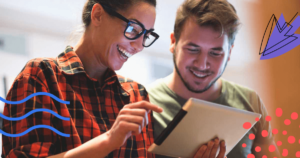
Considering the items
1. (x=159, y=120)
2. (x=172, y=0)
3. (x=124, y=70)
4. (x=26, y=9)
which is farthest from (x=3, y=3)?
(x=159, y=120)

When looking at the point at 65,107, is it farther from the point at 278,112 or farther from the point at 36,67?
the point at 278,112

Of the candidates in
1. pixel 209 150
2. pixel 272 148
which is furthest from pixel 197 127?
pixel 272 148

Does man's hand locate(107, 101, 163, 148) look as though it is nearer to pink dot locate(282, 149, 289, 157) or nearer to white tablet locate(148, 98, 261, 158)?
white tablet locate(148, 98, 261, 158)

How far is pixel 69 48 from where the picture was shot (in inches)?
41.5

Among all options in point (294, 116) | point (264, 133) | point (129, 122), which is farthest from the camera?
point (264, 133)

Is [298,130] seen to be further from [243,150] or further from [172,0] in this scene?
[172,0]

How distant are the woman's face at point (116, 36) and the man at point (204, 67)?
0.31 m

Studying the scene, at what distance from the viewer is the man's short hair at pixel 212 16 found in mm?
1265

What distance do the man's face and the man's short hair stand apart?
0.02 metres

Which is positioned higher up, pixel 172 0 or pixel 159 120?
pixel 172 0

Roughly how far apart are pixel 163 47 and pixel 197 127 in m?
1.82

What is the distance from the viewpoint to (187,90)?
4.37 feet

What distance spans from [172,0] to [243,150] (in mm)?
1287

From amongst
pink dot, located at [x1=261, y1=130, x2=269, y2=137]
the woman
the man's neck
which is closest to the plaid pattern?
the woman
